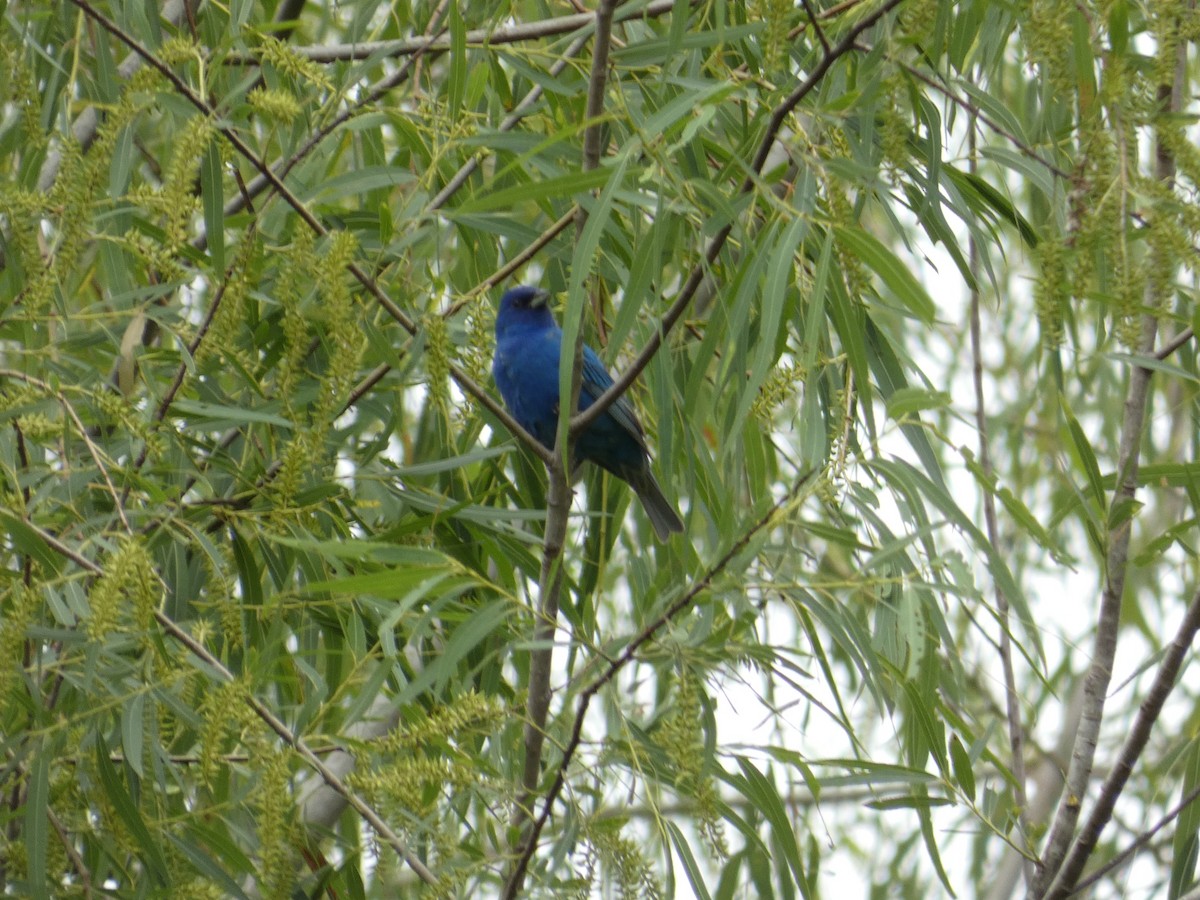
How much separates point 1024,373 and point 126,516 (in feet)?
11.8

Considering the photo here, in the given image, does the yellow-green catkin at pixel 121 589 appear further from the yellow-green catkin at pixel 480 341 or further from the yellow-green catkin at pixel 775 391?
the yellow-green catkin at pixel 775 391

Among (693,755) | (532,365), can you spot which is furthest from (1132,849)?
(532,365)

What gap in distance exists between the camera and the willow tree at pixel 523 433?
6.56 ft

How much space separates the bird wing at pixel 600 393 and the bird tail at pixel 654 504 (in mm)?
101

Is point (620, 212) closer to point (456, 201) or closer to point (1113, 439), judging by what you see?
point (456, 201)

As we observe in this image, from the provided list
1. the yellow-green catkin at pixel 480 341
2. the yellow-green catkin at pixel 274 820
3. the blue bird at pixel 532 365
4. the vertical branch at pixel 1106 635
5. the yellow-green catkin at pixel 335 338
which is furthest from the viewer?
the blue bird at pixel 532 365

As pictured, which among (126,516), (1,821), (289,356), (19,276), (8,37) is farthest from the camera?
(8,37)

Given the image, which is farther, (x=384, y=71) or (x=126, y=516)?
(x=384, y=71)

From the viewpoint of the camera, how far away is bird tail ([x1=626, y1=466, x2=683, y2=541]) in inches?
145

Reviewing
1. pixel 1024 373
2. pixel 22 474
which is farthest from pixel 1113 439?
pixel 22 474

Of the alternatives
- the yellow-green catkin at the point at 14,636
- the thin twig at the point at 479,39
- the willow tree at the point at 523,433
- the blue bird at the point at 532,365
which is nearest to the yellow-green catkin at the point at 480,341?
the willow tree at the point at 523,433

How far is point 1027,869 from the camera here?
301 centimetres

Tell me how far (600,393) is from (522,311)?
430mm

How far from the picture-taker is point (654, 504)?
148 inches
